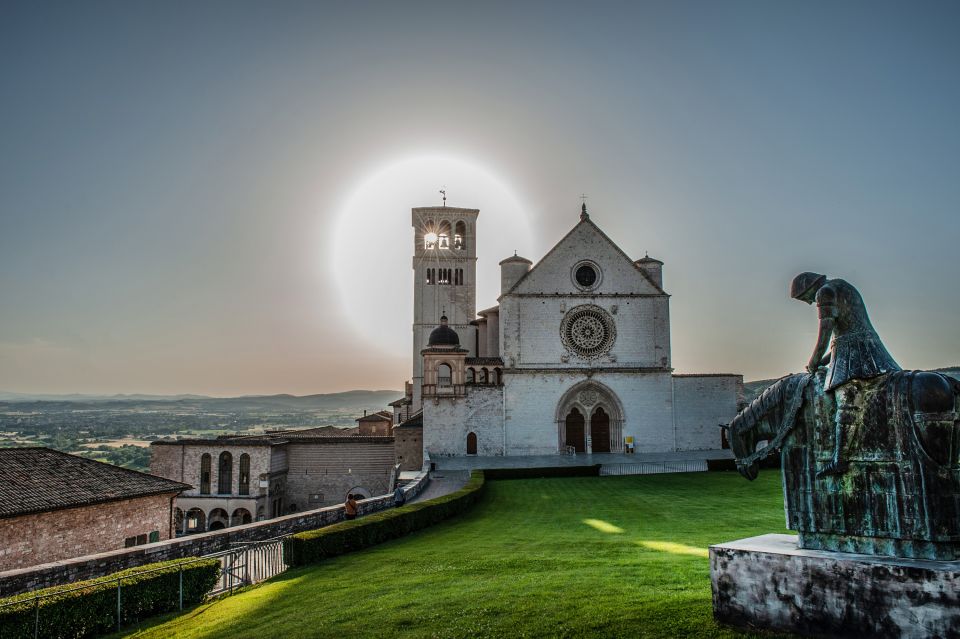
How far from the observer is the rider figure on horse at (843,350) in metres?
6.28

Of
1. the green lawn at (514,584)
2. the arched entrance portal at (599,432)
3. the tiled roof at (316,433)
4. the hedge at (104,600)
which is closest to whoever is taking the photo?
the green lawn at (514,584)

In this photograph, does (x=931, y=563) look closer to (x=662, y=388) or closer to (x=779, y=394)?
(x=779, y=394)

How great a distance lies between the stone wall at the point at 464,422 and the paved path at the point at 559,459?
3.54 feet

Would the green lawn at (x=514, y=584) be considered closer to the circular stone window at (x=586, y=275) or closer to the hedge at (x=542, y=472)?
the hedge at (x=542, y=472)

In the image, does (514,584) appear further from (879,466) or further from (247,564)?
(247,564)

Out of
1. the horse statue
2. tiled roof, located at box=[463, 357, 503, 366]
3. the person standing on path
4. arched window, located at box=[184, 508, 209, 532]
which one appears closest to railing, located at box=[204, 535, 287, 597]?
the person standing on path

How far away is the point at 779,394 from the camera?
697 cm

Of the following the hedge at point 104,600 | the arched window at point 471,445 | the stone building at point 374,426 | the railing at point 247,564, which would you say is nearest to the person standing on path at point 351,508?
the railing at point 247,564

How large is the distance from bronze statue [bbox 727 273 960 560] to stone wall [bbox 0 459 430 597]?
12562 mm

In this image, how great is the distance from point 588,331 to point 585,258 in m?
5.00

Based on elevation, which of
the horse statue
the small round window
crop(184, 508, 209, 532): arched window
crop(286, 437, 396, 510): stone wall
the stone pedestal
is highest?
the small round window

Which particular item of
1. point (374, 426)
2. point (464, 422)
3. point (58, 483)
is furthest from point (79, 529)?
point (374, 426)

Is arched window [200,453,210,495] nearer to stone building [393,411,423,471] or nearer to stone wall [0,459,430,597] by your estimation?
stone building [393,411,423,471]

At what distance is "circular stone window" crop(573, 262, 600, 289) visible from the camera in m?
44.2
